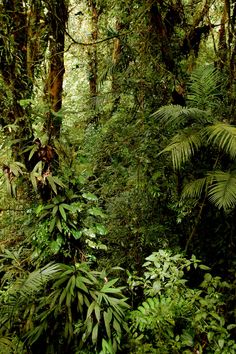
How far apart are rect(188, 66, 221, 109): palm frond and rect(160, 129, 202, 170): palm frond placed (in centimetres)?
55

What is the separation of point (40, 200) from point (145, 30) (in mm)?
2348

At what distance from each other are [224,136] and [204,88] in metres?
0.87

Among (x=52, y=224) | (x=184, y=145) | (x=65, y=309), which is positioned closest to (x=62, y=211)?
(x=52, y=224)

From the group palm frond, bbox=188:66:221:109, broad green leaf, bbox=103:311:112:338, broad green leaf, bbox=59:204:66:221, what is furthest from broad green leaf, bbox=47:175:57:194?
palm frond, bbox=188:66:221:109

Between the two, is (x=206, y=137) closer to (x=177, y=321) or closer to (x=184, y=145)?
(x=184, y=145)

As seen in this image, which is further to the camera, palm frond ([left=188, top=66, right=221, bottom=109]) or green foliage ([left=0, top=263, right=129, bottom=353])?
palm frond ([left=188, top=66, right=221, bottom=109])

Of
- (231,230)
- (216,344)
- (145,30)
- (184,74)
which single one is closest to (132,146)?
(184,74)

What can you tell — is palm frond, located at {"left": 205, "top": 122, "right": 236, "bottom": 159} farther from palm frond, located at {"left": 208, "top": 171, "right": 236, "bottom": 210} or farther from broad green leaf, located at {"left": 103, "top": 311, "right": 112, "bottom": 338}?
broad green leaf, located at {"left": 103, "top": 311, "right": 112, "bottom": 338}

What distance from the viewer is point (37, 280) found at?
102 inches

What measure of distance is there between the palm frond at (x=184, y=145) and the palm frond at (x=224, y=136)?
123 mm

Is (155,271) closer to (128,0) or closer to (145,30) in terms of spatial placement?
(145,30)

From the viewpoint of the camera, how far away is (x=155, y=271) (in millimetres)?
2771

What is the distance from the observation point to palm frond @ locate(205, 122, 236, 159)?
276cm

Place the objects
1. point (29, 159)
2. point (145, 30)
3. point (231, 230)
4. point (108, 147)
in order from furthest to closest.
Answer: point (108, 147)
point (145, 30)
point (231, 230)
point (29, 159)
